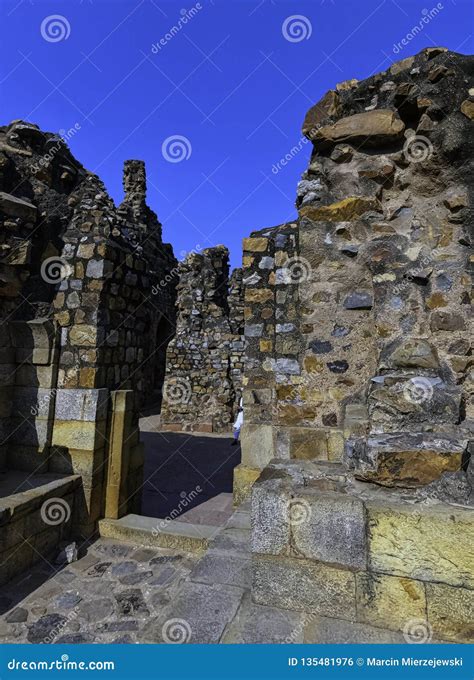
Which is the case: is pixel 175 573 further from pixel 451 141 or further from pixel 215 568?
pixel 451 141

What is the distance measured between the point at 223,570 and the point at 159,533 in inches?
73.0

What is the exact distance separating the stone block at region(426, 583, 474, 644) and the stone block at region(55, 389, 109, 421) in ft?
10.6

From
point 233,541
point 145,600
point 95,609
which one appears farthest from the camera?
point 145,600

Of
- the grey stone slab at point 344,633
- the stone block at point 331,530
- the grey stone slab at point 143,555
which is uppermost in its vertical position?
the stone block at point 331,530

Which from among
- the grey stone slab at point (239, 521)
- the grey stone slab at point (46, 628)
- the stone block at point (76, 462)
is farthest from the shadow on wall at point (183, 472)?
the grey stone slab at point (46, 628)

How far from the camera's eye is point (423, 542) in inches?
61.7

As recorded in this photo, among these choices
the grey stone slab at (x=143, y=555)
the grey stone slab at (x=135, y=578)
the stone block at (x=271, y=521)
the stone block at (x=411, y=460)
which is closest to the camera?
the stone block at (x=271, y=521)

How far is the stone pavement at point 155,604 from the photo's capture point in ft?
5.27

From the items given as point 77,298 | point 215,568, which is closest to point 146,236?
point 77,298

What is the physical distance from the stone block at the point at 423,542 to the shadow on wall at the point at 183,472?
3.53 metres

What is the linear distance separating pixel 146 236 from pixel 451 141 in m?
12.9

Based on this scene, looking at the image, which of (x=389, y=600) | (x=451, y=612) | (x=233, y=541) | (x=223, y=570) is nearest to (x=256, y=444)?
(x=233, y=541)

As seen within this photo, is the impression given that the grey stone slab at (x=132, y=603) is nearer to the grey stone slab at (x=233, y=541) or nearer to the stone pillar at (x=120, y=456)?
the grey stone slab at (x=233, y=541)

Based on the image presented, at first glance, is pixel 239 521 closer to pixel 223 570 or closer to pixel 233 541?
pixel 233 541
